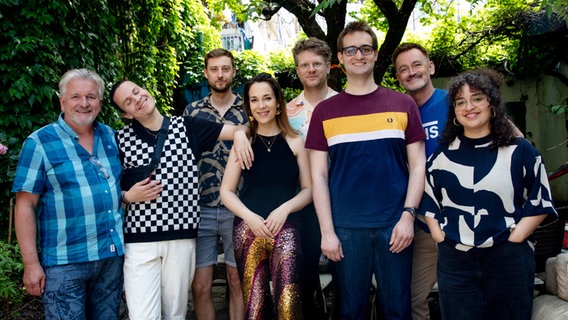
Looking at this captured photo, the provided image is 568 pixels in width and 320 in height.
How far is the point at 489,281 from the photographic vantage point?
2.36 meters

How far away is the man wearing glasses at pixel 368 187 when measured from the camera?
263 cm

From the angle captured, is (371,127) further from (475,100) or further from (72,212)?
(72,212)

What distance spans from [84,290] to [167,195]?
678mm

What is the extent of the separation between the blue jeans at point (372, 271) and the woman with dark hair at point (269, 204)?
0.96ft

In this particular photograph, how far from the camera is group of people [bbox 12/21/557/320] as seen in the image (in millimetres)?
2365

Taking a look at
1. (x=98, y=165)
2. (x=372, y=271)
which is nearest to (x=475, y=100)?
(x=372, y=271)

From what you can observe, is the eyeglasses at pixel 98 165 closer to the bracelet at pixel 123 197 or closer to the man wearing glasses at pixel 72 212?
the man wearing glasses at pixel 72 212

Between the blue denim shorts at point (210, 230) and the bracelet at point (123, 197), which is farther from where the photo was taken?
the blue denim shorts at point (210, 230)

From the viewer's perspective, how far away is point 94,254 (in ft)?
8.37

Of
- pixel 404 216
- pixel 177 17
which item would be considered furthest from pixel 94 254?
pixel 177 17

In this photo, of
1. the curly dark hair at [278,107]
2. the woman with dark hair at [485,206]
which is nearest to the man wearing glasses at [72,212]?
the curly dark hair at [278,107]

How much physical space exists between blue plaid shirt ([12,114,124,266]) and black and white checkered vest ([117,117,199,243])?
15 cm

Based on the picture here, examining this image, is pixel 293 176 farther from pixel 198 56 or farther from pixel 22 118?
pixel 198 56

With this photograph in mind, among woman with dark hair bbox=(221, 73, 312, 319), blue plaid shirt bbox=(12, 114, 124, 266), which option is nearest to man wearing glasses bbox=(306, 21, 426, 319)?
woman with dark hair bbox=(221, 73, 312, 319)
